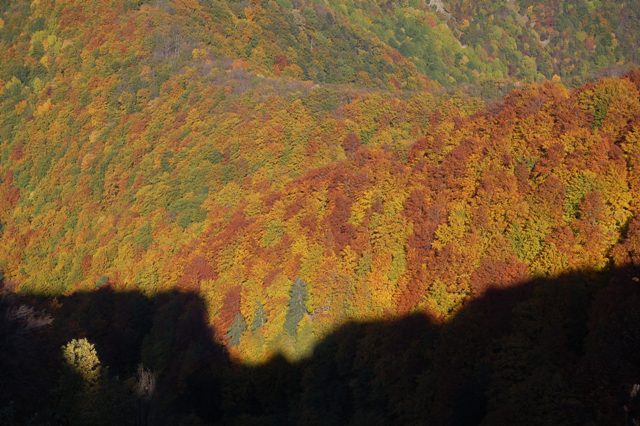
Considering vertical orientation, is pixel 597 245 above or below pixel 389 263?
above

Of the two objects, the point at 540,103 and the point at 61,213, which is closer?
the point at 540,103

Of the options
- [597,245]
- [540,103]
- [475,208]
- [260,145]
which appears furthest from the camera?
[260,145]

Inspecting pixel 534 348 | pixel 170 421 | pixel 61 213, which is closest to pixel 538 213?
pixel 534 348

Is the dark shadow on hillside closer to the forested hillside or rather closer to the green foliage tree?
the forested hillside

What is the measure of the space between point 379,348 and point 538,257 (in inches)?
514

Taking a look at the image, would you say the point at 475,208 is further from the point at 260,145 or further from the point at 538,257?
the point at 260,145

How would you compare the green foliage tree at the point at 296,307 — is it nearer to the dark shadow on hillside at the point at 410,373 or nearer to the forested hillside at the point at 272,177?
the forested hillside at the point at 272,177

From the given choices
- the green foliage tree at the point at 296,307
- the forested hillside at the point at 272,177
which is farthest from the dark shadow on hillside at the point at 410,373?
the green foliage tree at the point at 296,307

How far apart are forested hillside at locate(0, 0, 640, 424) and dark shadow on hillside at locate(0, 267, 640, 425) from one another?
1.07 metres

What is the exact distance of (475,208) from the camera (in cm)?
5994

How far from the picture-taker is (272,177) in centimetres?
9931

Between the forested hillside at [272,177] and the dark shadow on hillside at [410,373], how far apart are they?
3.52 ft

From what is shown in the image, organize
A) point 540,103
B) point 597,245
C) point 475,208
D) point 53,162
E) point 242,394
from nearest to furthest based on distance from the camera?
1. point 597,245
2. point 475,208
3. point 242,394
4. point 540,103
5. point 53,162

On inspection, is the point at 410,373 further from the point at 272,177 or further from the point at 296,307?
the point at 272,177
